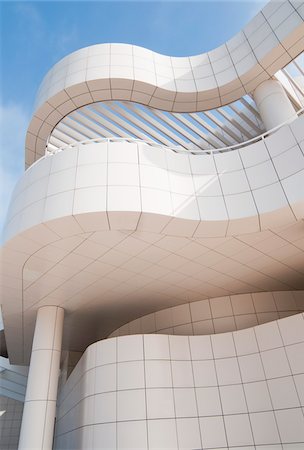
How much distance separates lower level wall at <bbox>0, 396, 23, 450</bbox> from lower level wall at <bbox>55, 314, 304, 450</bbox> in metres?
13.6

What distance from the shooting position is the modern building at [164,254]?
25.3 feet

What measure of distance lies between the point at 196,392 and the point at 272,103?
9849mm

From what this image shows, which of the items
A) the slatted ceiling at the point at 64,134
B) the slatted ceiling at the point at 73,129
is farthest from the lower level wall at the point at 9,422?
the slatted ceiling at the point at 73,129

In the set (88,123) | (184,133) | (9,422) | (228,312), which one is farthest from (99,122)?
(9,422)

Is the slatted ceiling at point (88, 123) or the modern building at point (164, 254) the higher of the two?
the slatted ceiling at point (88, 123)

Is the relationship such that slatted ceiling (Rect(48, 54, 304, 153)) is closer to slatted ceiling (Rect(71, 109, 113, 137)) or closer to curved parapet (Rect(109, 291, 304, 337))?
slatted ceiling (Rect(71, 109, 113, 137))

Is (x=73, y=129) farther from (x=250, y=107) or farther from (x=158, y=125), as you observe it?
(x=250, y=107)

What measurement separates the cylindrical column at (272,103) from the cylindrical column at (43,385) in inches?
400

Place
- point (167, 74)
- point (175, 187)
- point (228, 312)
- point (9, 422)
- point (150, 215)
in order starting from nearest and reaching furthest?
point (150, 215)
point (175, 187)
point (228, 312)
point (167, 74)
point (9, 422)

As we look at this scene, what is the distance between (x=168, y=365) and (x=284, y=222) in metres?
5.20

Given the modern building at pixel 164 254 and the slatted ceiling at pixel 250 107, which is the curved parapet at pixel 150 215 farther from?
the slatted ceiling at pixel 250 107

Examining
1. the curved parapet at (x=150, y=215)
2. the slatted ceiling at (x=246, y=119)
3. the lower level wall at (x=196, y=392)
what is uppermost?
the slatted ceiling at (x=246, y=119)

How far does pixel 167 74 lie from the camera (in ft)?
40.0

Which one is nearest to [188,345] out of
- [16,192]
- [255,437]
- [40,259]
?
[255,437]
